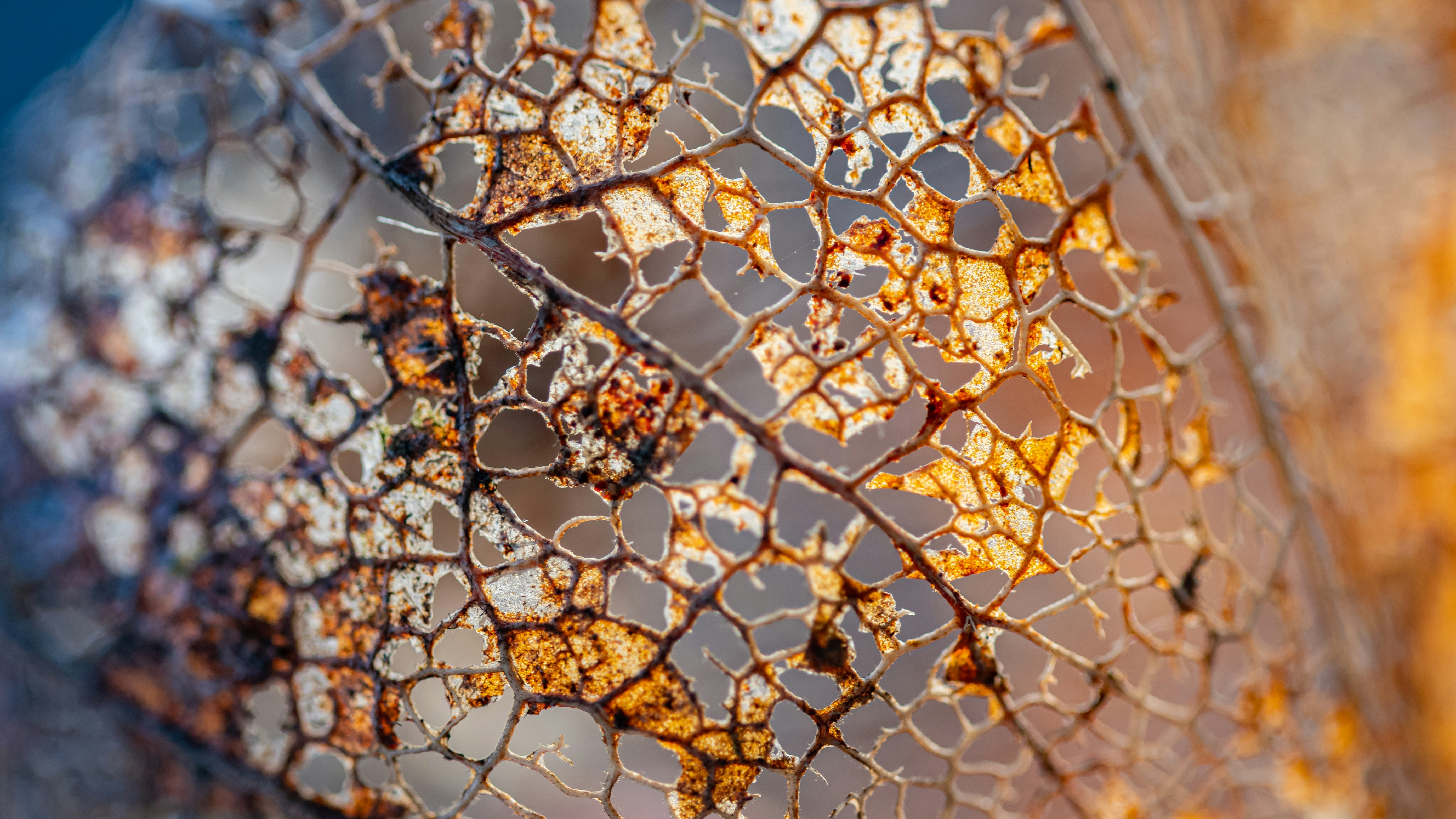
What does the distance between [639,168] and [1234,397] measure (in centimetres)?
30

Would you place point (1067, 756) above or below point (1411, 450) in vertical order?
below

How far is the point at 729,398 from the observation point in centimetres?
19

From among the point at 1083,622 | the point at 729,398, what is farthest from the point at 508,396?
the point at 1083,622

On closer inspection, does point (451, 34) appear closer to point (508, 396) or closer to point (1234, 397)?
point (508, 396)

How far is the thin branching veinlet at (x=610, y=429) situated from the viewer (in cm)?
20

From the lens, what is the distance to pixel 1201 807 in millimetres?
239

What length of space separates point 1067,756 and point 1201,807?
5cm

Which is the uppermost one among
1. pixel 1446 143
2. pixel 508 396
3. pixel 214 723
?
pixel 1446 143

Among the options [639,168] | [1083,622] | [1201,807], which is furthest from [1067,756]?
[639,168]

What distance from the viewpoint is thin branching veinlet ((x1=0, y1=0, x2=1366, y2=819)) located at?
197 mm

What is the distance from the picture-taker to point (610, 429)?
0.66 ft

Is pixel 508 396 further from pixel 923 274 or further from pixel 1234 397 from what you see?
pixel 1234 397

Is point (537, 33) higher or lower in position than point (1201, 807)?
higher

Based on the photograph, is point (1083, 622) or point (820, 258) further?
point (1083, 622)
